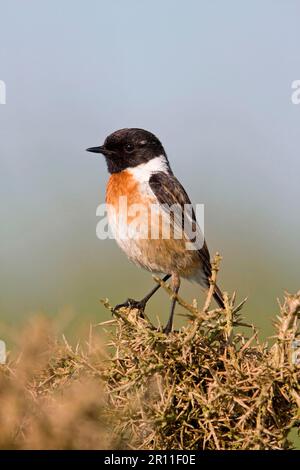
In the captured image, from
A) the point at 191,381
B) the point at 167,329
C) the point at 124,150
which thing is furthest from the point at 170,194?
the point at 191,381

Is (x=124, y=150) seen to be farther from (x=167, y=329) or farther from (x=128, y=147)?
(x=167, y=329)

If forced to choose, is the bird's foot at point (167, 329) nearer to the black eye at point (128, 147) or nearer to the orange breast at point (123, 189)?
the orange breast at point (123, 189)

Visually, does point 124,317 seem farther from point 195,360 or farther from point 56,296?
point 56,296

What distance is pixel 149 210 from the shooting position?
4934 mm

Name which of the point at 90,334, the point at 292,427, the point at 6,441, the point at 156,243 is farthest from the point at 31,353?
the point at 156,243

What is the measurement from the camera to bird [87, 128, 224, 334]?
192 inches

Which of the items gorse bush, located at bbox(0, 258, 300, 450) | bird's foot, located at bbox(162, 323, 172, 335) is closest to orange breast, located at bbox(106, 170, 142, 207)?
bird's foot, located at bbox(162, 323, 172, 335)

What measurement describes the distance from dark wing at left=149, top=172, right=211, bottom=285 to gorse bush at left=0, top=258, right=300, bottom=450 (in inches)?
104

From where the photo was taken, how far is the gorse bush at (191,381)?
2152mm

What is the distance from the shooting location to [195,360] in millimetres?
2373

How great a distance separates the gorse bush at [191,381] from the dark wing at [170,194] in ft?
8.64

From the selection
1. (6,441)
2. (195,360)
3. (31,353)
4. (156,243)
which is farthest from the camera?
(156,243)

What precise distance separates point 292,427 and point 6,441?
98 centimetres

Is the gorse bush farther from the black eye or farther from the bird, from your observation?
the black eye
